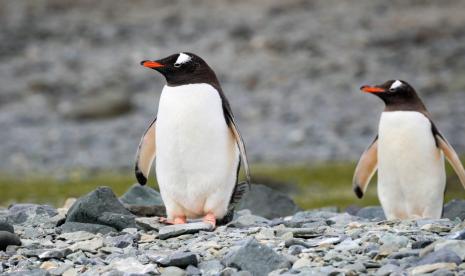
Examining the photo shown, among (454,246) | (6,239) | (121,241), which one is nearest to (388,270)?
(454,246)

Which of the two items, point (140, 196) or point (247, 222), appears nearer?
point (247, 222)

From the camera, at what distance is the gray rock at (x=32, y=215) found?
8305 mm

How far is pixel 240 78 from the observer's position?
3250 cm

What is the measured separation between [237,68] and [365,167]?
23.3 metres

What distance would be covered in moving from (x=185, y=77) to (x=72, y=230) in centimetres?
143

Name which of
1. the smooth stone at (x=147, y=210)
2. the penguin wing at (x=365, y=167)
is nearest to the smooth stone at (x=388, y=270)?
the smooth stone at (x=147, y=210)

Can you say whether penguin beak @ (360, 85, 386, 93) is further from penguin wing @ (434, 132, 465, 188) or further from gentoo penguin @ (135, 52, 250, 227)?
gentoo penguin @ (135, 52, 250, 227)

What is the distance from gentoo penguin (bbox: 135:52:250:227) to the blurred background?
29.1 feet

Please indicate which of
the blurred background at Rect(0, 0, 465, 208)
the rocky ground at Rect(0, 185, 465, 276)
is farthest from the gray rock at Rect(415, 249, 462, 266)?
the blurred background at Rect(0, 0, 465, 208)

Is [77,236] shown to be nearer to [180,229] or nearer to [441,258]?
[180,229]

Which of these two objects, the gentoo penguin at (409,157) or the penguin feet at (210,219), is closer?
the penguin feet at (210,219)

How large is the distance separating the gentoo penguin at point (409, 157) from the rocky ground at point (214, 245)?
124 centimetres

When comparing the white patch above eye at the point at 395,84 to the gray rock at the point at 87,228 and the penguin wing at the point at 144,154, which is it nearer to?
the penguin wing at the point at 144,154

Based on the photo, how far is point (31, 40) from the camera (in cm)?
3831
